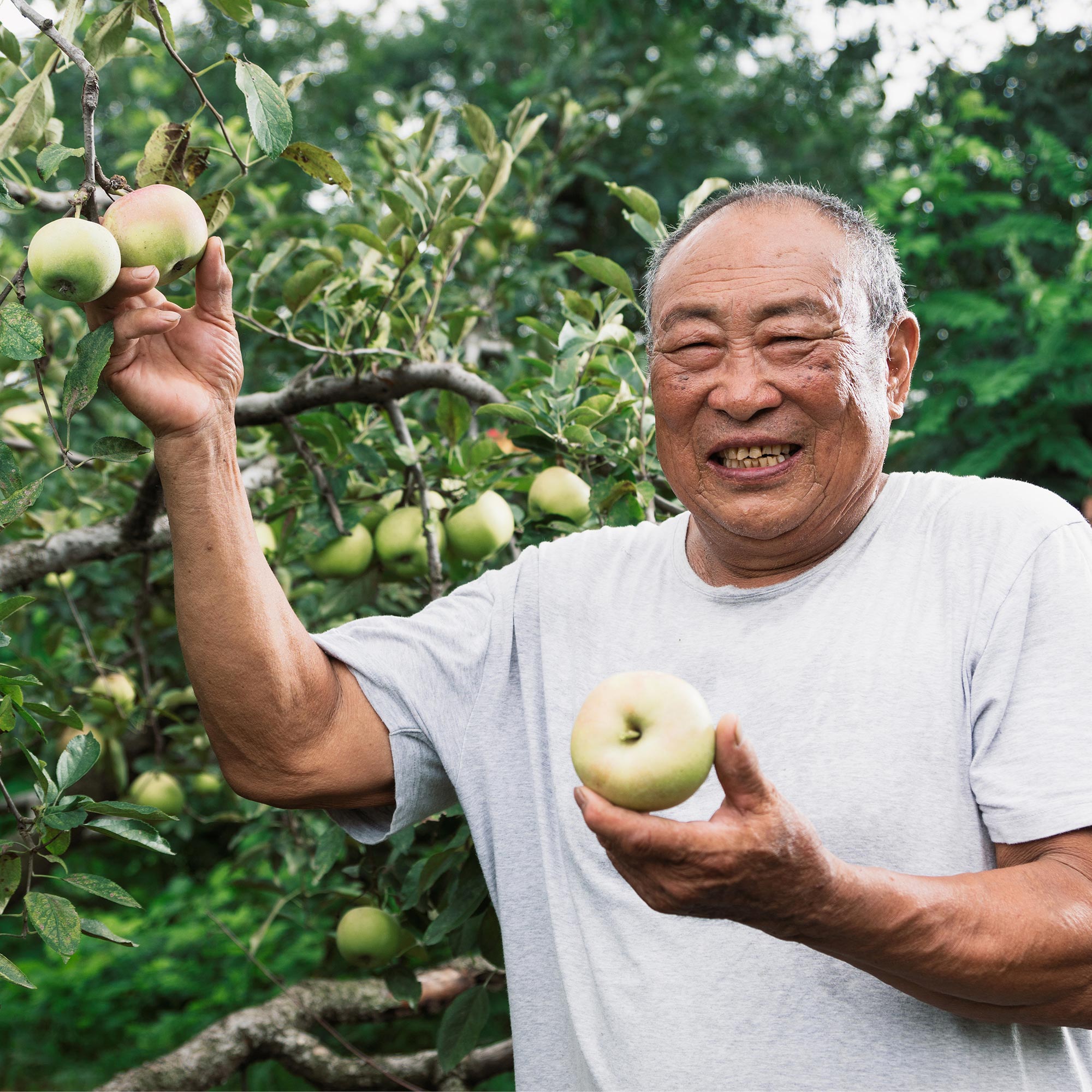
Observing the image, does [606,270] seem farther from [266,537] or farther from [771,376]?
[266,537]

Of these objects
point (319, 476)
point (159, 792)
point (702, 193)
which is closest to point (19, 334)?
point (319, 476)

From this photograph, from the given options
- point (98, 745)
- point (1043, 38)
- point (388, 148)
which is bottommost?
point (98, 745)

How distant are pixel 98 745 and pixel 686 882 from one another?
32.2 inches

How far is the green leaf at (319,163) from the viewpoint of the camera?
1426mm

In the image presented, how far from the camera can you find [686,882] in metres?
0.94

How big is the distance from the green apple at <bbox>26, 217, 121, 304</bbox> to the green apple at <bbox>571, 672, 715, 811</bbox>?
0.65 m

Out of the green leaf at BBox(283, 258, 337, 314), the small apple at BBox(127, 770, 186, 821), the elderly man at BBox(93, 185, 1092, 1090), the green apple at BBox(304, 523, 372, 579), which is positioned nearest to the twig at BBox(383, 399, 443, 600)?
the green apple at BBox(304, 523, 372, 579)

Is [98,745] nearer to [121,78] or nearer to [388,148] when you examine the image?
[388,148]

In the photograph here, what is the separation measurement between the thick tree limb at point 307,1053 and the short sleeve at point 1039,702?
1.42 meters

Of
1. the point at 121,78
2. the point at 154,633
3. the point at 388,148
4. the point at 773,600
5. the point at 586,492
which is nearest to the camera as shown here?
the point at 773,600

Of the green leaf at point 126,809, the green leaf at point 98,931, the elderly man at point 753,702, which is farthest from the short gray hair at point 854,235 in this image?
the green leaf at point 98,931

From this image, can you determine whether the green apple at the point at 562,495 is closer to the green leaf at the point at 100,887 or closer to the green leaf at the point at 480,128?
the green leaf at the point at 480,128

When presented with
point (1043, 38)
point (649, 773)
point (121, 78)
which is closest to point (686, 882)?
point (649, 773)

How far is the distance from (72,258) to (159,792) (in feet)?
6.52
